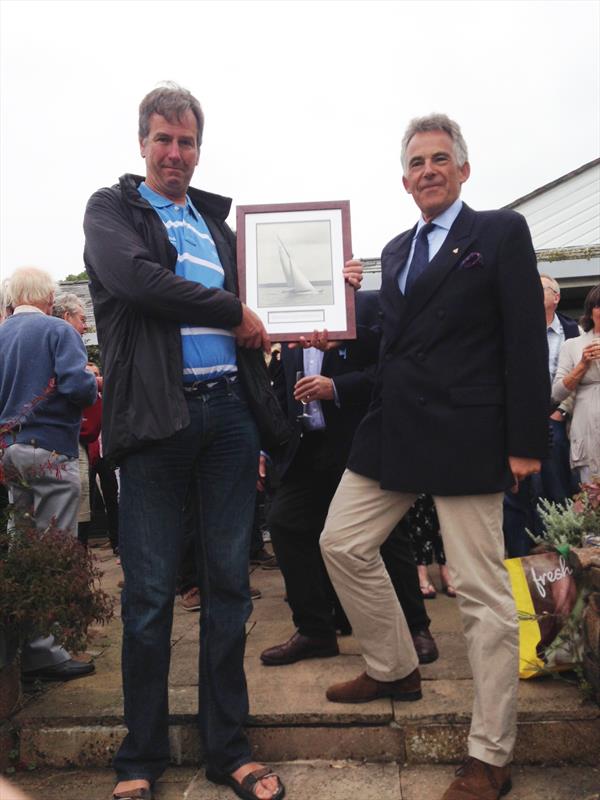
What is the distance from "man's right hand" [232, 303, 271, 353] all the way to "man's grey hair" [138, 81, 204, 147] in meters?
0.73

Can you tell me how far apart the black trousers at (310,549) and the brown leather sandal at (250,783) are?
3.27 ft

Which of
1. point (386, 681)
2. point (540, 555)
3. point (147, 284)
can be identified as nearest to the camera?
point (147, 284)

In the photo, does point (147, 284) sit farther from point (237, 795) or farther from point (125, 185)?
point (237, 795)

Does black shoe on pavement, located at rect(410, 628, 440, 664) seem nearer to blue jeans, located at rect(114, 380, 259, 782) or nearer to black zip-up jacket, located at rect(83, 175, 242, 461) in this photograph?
blue jeans, located at rect(114, 380, 259, 782)

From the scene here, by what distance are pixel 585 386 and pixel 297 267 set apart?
9.15ft

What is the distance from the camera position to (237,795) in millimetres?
2586

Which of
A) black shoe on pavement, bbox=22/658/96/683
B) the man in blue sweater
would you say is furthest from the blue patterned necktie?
black shoe on pavement, bbox=22/658/96/683

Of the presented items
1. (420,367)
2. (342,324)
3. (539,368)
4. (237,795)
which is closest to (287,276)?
(342,324)

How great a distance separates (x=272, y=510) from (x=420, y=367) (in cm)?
145

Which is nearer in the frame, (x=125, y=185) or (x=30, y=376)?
(x=125, y=185)

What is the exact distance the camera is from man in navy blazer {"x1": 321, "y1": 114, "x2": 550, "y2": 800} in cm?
249

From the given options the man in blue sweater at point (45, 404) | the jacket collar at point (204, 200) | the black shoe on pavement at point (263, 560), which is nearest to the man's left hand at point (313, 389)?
the jacket collar at point (204, 200)

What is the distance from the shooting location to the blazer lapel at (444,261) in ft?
8.66

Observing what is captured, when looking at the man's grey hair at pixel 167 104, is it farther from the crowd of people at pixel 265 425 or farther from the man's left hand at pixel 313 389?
the man's left hand at pixel 313 389
